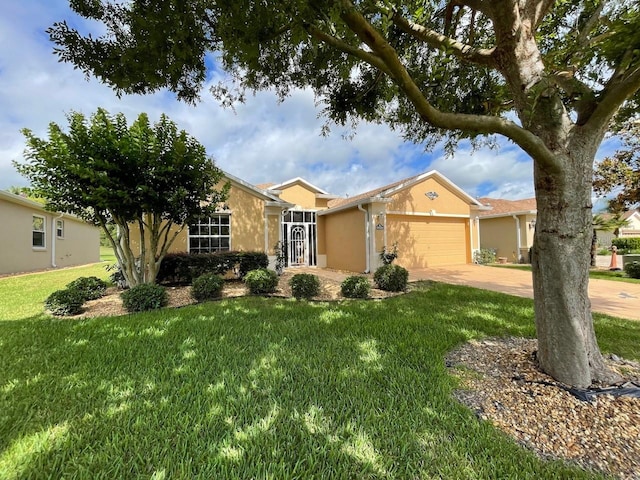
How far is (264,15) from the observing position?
11.3 ft

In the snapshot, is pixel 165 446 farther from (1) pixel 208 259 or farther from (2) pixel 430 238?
(2) pixel 430 238

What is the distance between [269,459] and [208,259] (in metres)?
8.21

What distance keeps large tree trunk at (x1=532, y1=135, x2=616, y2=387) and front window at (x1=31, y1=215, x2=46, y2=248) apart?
2157 centimetres

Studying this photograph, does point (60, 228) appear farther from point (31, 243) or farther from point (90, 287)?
point (90, 287)

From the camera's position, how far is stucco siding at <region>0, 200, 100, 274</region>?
44.1 ft

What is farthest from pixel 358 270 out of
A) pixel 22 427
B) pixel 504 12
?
pixel 22 427

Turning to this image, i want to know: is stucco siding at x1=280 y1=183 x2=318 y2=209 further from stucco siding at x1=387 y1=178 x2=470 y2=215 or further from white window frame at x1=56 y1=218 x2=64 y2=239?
white window frame at x1=56 y1=218 x2=64 y2=239

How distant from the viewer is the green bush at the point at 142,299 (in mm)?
6441

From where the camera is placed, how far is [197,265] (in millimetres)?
9375

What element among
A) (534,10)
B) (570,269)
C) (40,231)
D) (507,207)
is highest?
(534,10)

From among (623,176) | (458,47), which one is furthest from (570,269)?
(623,176)

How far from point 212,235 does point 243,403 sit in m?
9.38

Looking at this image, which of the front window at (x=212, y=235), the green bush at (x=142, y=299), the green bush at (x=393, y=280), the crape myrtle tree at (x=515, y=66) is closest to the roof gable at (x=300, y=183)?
the front window at (x=212, y=235)

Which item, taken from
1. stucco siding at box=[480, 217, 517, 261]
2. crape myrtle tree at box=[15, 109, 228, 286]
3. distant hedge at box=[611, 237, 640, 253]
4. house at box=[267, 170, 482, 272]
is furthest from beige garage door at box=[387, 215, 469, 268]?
distant hedge at box=[611, 237, 640, 253]
